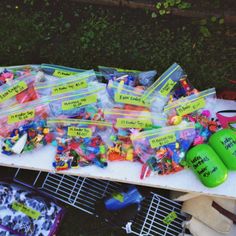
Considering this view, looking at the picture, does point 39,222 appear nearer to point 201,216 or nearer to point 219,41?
point 201,216

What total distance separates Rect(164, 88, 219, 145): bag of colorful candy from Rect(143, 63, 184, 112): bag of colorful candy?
49 millimetres

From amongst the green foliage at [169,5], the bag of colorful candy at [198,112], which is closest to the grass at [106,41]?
the green foliage at [169,5]

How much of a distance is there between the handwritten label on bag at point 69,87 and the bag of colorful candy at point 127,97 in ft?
0.48

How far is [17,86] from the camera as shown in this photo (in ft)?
7.32

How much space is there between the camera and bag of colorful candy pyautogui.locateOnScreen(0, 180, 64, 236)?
2.50 meters

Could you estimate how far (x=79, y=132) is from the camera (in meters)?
2.14

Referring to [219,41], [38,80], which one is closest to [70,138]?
[38,80]

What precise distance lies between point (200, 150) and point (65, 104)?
744mm

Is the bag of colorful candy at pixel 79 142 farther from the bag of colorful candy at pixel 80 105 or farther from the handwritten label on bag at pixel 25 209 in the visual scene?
the handwritten label on bag at pixel 25 209

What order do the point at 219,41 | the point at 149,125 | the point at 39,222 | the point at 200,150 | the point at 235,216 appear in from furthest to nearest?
the point at 219,41
the point at 39,222
the point at 235,216
the point at 149,125
the point at 200,150

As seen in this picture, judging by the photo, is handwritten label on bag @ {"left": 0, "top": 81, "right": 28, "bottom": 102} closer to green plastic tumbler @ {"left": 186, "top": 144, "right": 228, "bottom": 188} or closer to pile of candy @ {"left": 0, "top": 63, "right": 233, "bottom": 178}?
pile of candy @ {"left": 0, "top": 63, "right": 233, "bottom": 178}

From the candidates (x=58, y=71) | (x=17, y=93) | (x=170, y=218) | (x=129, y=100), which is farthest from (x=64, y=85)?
(x=170, y=218)

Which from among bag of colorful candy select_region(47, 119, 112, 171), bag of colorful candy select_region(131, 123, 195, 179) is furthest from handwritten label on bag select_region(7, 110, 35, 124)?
bag of colorful candy select_region(131, 123, 195, 179)

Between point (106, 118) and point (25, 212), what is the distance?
2.78 ft
